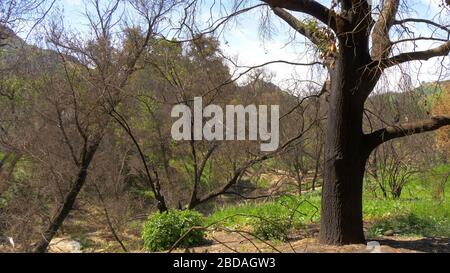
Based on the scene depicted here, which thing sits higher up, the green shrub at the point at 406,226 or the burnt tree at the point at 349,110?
the burnt tree at the point at 349,110

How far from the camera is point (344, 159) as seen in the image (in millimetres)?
7516

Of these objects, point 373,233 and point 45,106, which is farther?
point 45,106

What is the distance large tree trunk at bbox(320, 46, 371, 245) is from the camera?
24.6ft

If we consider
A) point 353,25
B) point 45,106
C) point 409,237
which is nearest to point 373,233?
point 409,237

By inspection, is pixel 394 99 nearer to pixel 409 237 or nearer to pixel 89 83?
pixel 409 237

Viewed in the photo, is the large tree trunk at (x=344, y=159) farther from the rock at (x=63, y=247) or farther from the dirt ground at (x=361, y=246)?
the rock at (x=63, y=247)

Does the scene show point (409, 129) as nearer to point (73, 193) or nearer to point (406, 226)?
point (406, 226)

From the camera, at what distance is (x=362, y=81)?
24.4 feet

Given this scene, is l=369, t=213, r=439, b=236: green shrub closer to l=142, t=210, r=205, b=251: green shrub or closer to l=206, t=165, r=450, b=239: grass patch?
l=206, t=165, r=450, b=239: grass patch

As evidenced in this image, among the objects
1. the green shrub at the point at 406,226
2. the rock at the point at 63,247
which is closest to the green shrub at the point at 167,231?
the rock at the point at 63,247

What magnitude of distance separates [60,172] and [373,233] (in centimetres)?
1092

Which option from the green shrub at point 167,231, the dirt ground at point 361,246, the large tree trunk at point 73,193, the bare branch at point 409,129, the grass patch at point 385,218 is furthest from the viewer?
the large tree trunk at point 73,193

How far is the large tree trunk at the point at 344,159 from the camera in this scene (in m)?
A: 7.50

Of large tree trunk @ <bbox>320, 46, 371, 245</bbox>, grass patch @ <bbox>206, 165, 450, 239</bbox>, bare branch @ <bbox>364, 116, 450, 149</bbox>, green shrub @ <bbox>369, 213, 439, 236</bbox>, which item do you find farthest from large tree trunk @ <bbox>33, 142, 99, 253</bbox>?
bare branch @ <bbox>364, 116, 450, 149</bbox>
